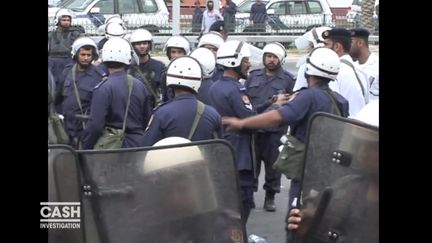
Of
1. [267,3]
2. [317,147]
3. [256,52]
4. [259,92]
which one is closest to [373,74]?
[259,92]

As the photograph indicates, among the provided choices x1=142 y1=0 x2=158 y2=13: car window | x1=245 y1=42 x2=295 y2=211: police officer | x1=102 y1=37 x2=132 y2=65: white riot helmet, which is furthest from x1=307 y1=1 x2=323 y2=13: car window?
x1=102 y1=37 x2=132 y2=65: white riot helmet

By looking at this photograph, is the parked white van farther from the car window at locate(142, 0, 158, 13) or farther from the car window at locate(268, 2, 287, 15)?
the car window at locate(268, 2, 287, 15)

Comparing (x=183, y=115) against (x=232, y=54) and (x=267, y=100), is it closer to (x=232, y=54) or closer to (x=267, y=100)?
(x=232, y=54)

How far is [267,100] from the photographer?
7.87 meters

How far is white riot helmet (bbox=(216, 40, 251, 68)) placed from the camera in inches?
270

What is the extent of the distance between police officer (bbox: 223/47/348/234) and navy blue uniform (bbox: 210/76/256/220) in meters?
0.98

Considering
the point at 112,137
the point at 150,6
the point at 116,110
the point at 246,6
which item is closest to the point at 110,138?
the point at 112,137

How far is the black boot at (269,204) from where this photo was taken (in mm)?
8000

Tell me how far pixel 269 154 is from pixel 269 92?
2.07 ft

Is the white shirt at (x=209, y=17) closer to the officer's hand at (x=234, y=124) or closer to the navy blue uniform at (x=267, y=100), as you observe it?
the navy blue uniform at (x=267, y=100)

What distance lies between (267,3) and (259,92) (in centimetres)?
1696

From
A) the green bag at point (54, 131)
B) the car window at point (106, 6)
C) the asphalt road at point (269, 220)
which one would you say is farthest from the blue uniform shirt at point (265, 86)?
the car window at point (106, 6)
